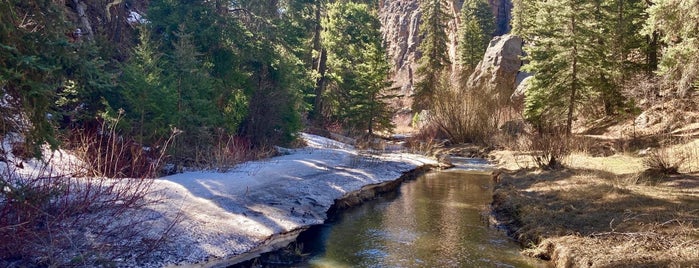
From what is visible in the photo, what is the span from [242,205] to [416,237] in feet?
10.9

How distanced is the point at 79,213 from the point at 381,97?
28.4 meters

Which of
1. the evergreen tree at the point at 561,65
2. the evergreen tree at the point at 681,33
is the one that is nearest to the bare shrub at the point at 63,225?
the evergreen tree at the point at 681,33

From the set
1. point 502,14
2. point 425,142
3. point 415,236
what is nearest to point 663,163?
point 415,236

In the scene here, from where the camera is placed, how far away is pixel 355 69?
3556 centimetres

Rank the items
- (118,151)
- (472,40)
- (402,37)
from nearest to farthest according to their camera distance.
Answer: (118,151) → (472,40) → (402,37)

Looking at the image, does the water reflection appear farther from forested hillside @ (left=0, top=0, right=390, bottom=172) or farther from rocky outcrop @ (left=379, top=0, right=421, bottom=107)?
rocky outcrop @ (left=379, top=0, right=421, bottom=107)

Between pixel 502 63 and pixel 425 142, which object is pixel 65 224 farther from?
pixel 502 63

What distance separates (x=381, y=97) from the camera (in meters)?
34.6

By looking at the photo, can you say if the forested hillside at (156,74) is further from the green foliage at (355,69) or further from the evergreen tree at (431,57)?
the evergreen tree at (431,57)

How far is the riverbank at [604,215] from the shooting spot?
22.6 ft

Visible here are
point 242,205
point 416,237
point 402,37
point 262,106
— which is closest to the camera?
point 416,237

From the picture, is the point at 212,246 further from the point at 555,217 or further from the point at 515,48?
the point at 515,48

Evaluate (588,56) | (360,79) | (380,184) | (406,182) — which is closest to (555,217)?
(380,184)

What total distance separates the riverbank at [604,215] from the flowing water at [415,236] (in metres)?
0.53
